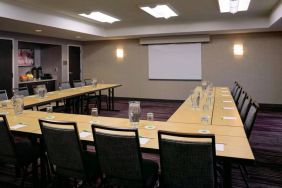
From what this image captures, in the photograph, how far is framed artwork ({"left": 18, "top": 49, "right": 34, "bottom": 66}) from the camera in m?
8.12

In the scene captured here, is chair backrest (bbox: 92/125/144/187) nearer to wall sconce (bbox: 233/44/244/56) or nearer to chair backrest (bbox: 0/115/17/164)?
chair backrest (bbox: 0/115/17/164)

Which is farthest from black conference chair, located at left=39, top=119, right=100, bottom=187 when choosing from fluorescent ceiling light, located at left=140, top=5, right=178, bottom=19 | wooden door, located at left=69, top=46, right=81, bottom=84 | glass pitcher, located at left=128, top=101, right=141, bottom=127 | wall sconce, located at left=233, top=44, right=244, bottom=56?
wooden door, located at left=69, top=46, right=81, bottom=84

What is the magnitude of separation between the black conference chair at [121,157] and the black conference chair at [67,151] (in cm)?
18

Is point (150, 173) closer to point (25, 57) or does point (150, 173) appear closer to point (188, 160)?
point (188, 160)

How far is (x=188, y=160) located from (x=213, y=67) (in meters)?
6.76

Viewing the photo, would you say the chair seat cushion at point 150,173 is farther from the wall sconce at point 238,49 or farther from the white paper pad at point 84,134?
the wall sconce at point 238,49

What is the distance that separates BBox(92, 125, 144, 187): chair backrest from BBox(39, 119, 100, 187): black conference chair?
0.19m

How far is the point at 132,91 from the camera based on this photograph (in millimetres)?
8992

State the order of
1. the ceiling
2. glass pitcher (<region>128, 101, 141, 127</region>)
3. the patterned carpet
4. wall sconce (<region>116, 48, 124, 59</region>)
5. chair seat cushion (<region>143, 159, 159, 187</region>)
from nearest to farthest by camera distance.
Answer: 1. chair seat cushion (<region>143, 159, 159, 187</region>)
2. glass pitcher (<region>128, 101, 141, 127</region>)
3. the patterned carpet
4. the ceiling
5. wall sconce (<region>116, 48, 124, 59</region>)

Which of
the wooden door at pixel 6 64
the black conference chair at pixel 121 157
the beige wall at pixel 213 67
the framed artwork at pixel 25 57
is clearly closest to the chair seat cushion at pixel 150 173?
the black conference chair at pixel 121 157

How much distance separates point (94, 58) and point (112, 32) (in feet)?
6.20

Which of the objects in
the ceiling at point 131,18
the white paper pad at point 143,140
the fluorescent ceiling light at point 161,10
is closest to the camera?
the white paper pad at point 143,140

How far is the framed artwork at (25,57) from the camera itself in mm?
8116

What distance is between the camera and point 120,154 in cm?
173
